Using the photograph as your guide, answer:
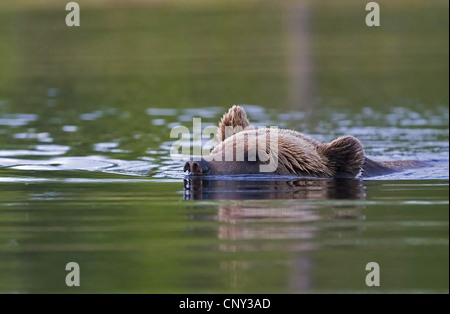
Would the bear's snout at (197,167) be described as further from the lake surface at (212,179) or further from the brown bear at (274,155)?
the lake surface at (212,179)

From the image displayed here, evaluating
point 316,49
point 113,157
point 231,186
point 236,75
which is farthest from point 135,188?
point 316,49

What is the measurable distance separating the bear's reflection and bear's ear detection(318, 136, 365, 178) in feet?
0.55

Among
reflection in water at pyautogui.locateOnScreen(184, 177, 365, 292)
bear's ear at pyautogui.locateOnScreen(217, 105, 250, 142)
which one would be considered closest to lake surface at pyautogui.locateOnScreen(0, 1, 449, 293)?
reflection in water at pyautogui.locateOnScreen(184, 177, 365, 292)

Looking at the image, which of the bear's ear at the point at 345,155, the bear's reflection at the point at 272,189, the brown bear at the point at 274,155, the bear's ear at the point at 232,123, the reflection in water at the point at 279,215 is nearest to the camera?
the reflection in water at the point at 279,215

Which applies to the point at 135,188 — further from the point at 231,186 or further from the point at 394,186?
the point at 394,186

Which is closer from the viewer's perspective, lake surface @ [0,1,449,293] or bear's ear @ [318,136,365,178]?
lake surface @ [0,1,449,293]

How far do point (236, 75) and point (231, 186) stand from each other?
13.9 metres

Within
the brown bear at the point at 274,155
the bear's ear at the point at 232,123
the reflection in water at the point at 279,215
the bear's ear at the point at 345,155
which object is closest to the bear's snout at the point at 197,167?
the brown bear at the point at 274,155

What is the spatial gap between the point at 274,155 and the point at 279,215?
1795mm

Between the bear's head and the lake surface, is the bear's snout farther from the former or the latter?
the lake surface

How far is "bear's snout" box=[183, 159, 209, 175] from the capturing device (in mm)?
10914

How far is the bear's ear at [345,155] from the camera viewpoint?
11469mm

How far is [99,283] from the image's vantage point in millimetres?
7613

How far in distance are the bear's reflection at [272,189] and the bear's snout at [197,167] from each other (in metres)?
0.18
